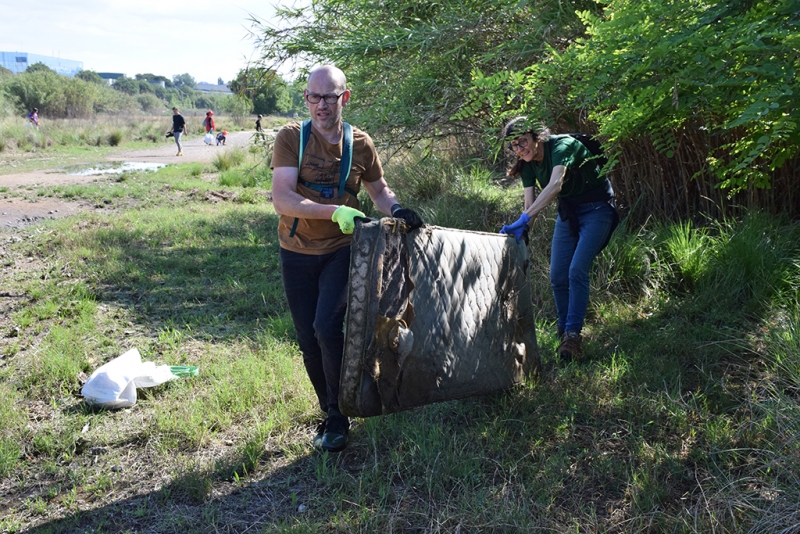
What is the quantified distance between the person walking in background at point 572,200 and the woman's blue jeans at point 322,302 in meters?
1.39

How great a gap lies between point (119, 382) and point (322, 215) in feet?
6.47

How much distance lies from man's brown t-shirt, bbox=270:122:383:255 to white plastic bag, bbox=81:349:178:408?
1596 mm

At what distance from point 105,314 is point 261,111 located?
65.4 m

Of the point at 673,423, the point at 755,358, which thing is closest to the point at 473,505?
the point at 673,423

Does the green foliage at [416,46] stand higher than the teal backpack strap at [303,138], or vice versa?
the green foliage at [416,46]

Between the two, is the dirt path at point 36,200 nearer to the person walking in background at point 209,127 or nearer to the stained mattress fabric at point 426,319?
the stained mattress fabric at point 426,319

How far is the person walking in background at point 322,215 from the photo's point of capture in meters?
3.24

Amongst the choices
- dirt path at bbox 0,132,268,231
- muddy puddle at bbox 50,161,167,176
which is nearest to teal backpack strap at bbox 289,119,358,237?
dirt path at bbox 0,132,268,231

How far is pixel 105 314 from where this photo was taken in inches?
231

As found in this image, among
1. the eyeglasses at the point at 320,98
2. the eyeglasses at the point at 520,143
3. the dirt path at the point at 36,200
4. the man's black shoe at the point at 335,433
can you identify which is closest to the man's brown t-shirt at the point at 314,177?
the eyeglasses at the point at 320,98

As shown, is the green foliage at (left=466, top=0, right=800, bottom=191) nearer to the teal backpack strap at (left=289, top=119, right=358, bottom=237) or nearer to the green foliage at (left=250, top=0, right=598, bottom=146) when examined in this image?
the teal backpack strap at (left=289, top=119, right=358, bottom=237)

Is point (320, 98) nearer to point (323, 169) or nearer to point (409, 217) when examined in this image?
point (323, 169)

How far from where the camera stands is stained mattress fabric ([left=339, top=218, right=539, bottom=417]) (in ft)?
→ 10.0

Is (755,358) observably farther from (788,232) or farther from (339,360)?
(339,360)
